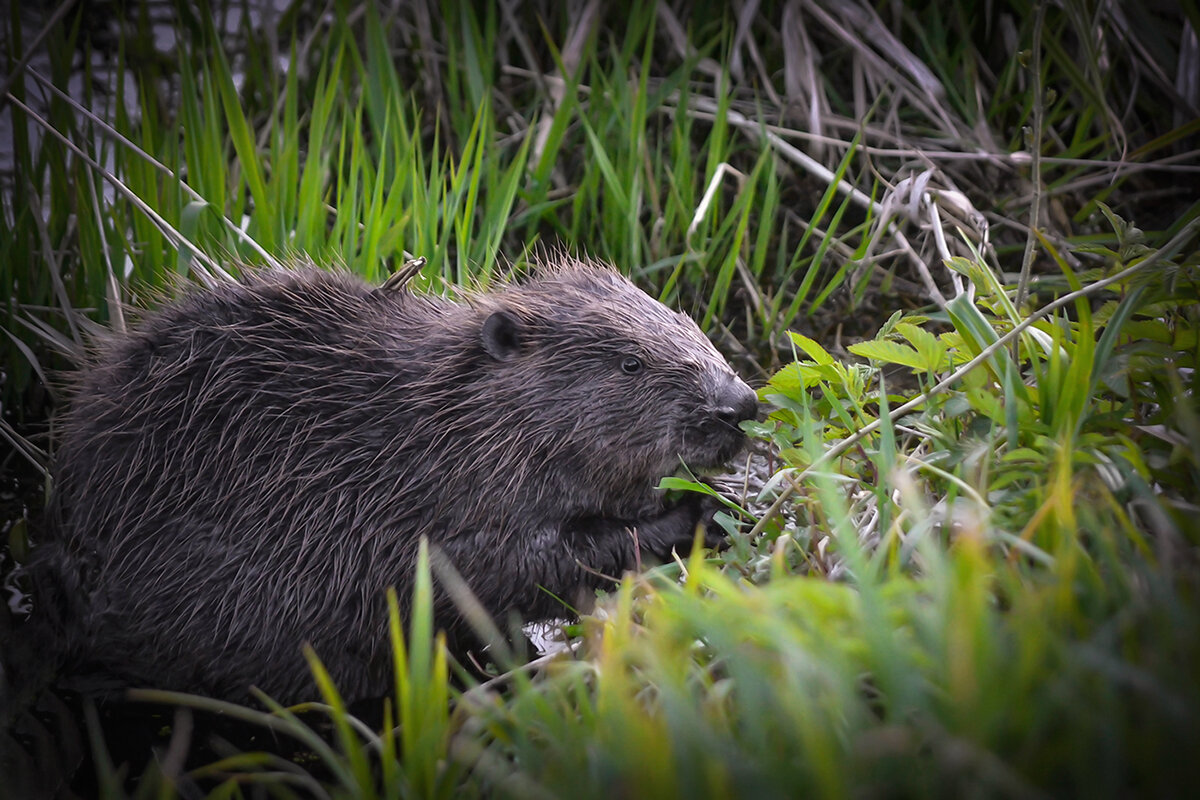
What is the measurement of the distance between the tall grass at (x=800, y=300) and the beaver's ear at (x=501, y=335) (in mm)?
503

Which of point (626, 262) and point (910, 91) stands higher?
point (910, 91)

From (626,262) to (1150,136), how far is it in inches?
101

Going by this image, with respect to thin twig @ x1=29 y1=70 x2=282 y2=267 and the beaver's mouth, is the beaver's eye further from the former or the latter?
thin twig @ x1=29 y1=70 x2=282 y2=267

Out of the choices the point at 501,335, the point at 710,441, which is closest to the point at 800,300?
the point at 710,441

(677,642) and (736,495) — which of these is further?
(736,495)

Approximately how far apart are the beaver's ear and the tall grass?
503mm

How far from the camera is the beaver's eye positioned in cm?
280

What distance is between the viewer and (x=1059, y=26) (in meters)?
4.46

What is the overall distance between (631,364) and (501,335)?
Result: 380 mm

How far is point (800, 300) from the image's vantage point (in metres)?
3.69

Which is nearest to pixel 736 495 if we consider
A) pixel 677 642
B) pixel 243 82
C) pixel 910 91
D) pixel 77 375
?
pixel 677 642

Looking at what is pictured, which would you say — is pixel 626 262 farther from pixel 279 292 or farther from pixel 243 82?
pixel 243 82

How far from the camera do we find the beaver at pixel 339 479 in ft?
8.82

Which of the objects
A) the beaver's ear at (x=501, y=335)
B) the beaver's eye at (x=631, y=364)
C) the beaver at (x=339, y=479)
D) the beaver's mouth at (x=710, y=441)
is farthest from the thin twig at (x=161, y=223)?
the beaver's mouth at (x=710, y=441)
